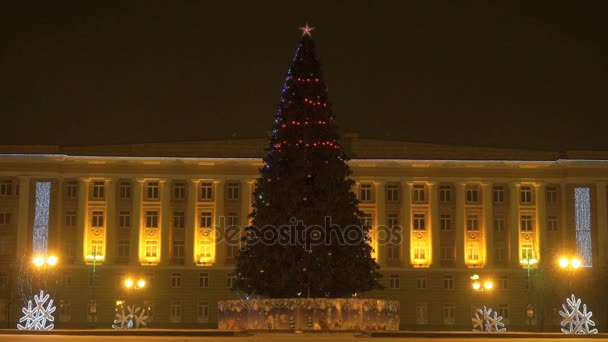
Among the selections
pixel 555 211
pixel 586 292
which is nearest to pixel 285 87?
pixel 586 292

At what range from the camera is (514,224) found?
92375mm

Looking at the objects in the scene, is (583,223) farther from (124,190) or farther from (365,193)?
(124,190)

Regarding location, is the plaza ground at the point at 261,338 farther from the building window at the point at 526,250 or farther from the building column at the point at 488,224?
the building window at the point at 526,250

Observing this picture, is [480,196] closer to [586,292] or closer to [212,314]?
[586,292]

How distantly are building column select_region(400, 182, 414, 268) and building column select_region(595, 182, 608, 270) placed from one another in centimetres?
1444

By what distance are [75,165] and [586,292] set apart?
39.8 meters

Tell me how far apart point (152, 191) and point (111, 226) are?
424cm

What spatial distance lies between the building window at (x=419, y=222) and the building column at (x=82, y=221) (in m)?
25.6

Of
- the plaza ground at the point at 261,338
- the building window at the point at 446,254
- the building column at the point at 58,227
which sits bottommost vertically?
the plaza ground at the point at 261,338

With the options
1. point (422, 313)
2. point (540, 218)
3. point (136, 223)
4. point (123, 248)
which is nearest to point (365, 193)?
point (422, 313)

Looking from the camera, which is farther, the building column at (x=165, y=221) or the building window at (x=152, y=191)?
the building window at (x=152, y=191)

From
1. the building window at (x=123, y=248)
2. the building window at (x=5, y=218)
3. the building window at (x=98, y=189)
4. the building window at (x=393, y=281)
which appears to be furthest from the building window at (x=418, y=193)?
the building window at (x=5, y=218)

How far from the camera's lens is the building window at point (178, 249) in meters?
91.4

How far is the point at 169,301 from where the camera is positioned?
90.2 metres
